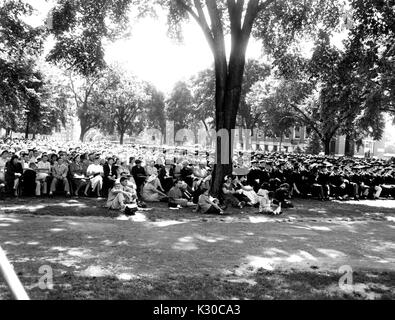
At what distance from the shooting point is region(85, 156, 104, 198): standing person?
1556 centimetres

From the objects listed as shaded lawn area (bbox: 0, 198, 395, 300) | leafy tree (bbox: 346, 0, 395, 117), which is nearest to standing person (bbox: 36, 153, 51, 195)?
shaded lawn area (bbox: 0, 198, 395, 300)

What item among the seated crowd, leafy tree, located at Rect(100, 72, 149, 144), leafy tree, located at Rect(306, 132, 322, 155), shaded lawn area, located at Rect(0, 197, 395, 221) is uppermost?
leafy tree, located at Rect(100, 72, 149, 144)

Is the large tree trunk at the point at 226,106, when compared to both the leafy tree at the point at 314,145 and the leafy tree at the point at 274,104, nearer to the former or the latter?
the leafy tree at the point at 274,104

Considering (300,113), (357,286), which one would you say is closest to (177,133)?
(300,113)

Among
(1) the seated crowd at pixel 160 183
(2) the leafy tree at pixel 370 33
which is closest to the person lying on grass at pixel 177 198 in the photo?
(1) the seated crowd at pixel 160 183

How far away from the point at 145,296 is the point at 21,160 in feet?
37.8

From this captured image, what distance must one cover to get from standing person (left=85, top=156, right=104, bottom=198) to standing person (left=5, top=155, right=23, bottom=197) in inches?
90.9

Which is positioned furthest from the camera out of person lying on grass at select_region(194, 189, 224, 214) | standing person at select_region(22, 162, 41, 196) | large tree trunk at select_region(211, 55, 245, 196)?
large tree trunk at select_region(211, 55, 245, 196)

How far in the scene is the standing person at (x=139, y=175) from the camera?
1609 cm

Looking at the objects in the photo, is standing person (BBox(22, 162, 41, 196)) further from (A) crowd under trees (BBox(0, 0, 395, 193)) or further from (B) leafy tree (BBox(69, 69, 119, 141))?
(B) leafy tree (BBox(69, 69, 119, 141))

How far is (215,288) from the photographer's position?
606cm

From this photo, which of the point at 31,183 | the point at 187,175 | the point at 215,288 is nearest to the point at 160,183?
the point at 187,175

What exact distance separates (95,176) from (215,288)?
418 inches

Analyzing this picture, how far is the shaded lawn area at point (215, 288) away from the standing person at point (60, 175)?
925 cm
